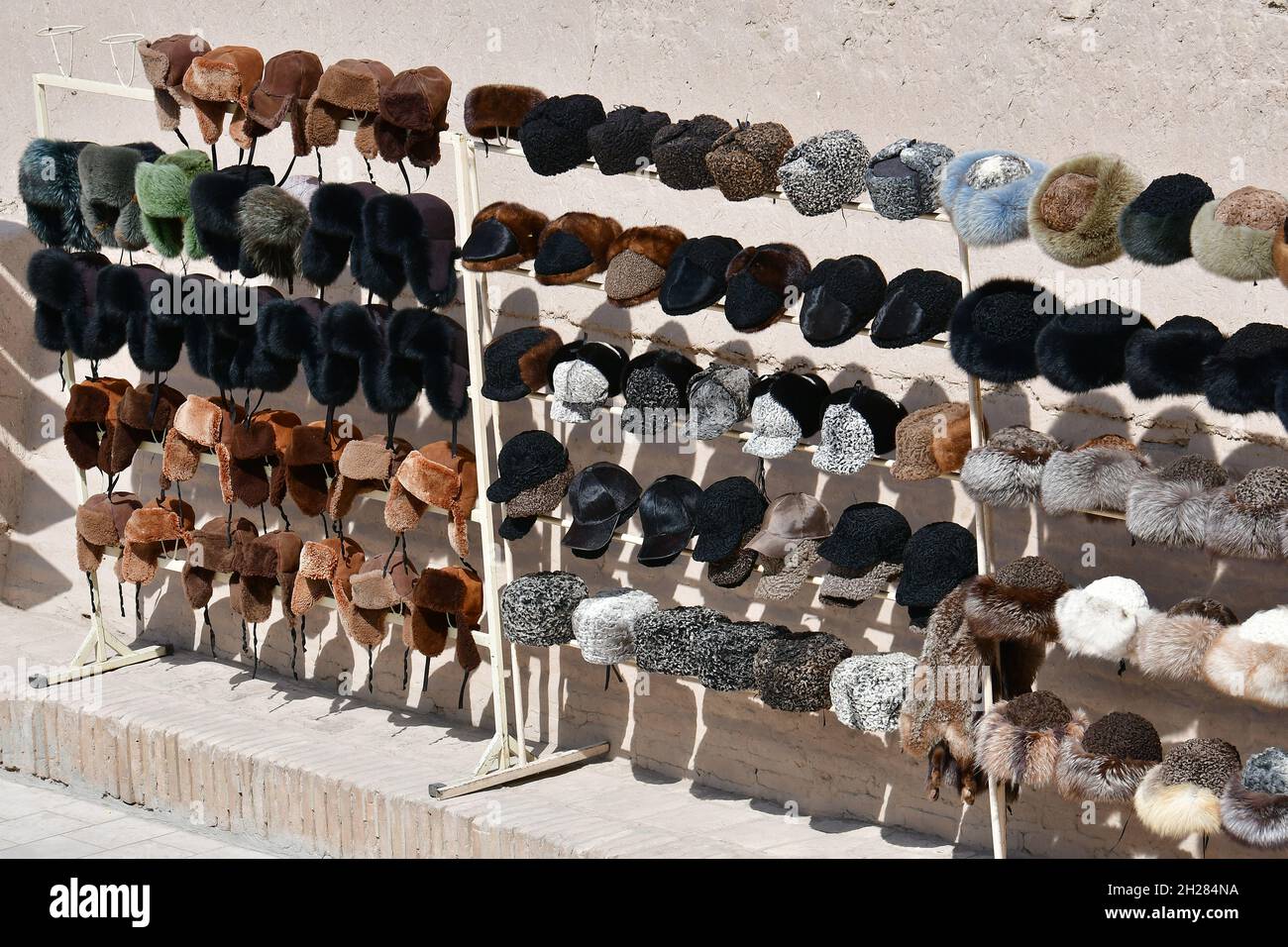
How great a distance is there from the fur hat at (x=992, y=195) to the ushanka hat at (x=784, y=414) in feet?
2.65

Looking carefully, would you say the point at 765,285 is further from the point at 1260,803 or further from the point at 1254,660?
the point at 1260,803

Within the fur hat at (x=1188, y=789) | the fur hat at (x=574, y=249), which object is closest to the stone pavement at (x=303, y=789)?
the fur hat at (x=1188, y=789)

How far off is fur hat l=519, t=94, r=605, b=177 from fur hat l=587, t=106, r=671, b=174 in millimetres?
70

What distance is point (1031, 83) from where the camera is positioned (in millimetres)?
5641

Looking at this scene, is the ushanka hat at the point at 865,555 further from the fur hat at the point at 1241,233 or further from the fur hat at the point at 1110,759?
the fur hat at the point at 1241,233

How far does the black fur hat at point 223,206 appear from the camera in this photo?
6.62 meters

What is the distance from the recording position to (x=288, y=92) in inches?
254

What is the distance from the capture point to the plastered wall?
213 inches

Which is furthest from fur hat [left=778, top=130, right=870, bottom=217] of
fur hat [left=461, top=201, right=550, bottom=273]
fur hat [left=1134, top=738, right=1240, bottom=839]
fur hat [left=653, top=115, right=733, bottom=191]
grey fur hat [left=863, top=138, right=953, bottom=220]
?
fur hat [left=1134, top=738, right=1240, bottom=839]

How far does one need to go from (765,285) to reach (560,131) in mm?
827

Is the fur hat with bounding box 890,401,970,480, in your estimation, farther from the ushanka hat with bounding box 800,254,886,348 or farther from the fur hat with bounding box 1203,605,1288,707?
the fur hat with bounding box 1203,605,1288,707

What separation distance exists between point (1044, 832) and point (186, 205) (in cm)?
363

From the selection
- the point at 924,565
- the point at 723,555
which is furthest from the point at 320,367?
the point at 924,565
